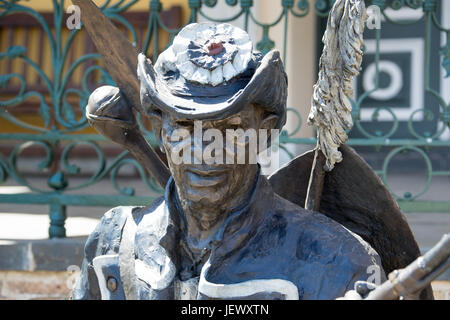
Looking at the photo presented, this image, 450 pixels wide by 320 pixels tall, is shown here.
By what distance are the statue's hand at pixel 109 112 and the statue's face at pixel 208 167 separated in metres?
0.28

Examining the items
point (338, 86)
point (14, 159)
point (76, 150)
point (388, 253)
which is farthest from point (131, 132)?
point (76, 150)

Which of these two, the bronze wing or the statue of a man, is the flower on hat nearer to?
the statue of a man

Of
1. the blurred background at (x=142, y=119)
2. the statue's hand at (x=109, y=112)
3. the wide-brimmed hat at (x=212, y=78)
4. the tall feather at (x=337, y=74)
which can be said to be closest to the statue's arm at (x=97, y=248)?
the statue's hand at (x=109, y=112)

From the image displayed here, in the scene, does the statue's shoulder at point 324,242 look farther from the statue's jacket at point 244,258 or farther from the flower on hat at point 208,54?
the flower on hat at point 208,54

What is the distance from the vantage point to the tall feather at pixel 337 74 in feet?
5.95

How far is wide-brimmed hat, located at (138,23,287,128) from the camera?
1639mm

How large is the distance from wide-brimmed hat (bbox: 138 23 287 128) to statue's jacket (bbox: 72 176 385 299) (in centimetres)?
25

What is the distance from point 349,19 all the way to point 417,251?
2.19 ft

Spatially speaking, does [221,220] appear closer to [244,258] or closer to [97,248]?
[244,258]

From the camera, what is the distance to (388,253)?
207 centimetres

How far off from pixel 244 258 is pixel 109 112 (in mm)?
546

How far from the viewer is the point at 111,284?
1.84 metres

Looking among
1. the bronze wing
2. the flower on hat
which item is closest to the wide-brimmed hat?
the flower on hat
